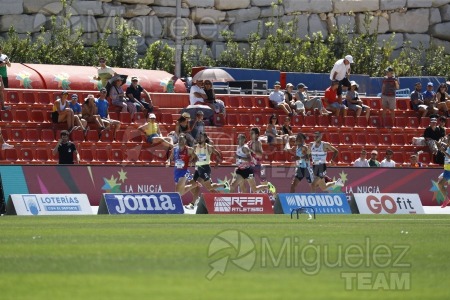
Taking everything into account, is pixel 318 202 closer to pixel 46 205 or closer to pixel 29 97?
pixel 46 205

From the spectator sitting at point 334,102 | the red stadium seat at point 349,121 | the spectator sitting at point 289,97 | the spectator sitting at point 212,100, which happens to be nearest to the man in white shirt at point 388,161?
the red stadium seat at point 349,121

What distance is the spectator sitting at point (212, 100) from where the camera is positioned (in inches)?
1490

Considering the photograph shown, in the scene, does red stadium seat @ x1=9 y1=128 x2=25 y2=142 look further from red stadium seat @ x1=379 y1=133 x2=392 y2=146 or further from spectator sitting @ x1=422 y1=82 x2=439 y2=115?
spectator sitting @ x1=422 y1=82 x2=439 y2=115

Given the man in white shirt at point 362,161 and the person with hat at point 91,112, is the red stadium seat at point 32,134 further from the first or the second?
the man in white shirt at point 362,161

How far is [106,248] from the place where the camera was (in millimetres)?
16578

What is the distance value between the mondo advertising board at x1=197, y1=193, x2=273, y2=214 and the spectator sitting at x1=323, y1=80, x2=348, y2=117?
444 inches

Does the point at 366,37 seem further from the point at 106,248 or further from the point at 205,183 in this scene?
the point at 106,248

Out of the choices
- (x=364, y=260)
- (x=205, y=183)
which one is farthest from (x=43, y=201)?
(x=364, y=260)

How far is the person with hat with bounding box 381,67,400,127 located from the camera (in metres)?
41.1

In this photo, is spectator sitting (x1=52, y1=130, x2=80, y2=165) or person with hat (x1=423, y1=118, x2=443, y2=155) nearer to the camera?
spectator sitting (x1=52, y1=130, x2=80, y2=165)

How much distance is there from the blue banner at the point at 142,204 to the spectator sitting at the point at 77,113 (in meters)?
6.65

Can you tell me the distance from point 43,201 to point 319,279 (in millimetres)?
15682

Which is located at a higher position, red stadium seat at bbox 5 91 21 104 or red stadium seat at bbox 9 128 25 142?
red stadium seat at bbox 5 91 21 104

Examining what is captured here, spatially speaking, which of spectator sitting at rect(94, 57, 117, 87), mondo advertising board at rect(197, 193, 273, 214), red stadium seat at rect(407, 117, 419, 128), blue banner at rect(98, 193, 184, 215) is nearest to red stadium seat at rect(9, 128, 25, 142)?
spectator sitting at rect(94, 57, 117, 87)
